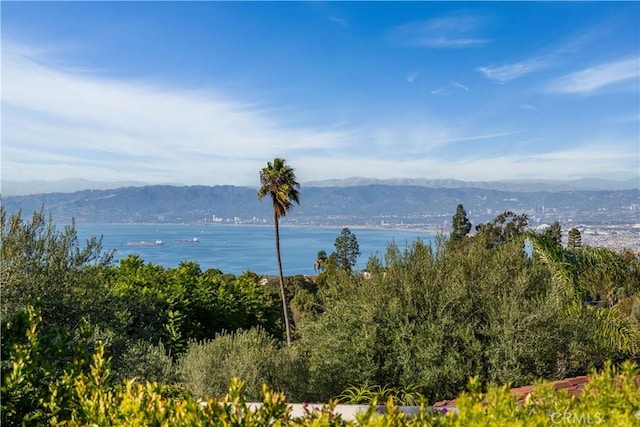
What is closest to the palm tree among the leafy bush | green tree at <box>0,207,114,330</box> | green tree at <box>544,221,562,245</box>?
green tree at <box>544,221,562,245</box>

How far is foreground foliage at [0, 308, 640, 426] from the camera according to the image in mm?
2408

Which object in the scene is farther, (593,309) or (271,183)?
(271,183)

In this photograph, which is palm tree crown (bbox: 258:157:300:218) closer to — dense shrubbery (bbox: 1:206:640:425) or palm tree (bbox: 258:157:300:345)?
palm tree (bbox: 258:157:300:345)

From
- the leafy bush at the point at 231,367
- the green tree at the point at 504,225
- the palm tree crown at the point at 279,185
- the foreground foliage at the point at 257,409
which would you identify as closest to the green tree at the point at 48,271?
the leafy bush at the point at 231,367

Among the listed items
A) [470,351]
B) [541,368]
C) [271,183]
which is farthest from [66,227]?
[271,183]

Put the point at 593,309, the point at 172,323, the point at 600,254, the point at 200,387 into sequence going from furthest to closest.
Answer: the point at 172,323, the point at 600,254, the point at 593,309, the point at 200,387

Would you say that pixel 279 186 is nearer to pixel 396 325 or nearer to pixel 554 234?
pixel 396 325

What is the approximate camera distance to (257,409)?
2.80 meters

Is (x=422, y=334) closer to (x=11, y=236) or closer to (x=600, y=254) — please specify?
(x=600, y=254)

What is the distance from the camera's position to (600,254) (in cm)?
944

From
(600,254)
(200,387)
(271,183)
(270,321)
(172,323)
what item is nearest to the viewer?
(200,387)

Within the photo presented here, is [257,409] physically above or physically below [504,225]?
above

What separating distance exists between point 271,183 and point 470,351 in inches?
660

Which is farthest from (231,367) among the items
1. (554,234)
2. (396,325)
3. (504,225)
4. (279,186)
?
(504,225)
